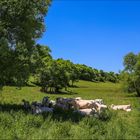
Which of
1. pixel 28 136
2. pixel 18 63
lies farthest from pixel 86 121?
pixel 18 63

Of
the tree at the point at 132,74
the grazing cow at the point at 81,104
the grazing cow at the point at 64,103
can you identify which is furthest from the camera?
the tree at the point at 132,74

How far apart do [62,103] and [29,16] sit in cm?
945

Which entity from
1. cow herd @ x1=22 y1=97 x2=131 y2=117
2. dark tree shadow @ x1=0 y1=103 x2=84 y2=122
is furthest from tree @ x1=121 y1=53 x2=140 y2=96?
dark tree shadow @ x1=0 y1=103 x2=84 y2=122

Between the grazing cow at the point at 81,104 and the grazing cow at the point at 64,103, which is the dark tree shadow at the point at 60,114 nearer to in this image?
the grazing cow at the point at 64,103

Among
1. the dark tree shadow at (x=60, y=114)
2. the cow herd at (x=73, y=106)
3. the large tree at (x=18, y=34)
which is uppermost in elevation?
the large tree at (x=18, y=34)

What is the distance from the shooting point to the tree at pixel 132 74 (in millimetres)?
92406

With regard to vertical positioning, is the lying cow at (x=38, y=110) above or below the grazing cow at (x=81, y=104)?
below

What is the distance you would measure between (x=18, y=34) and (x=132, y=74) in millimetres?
65770

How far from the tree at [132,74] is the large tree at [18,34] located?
2459 inches

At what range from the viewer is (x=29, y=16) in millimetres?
31016

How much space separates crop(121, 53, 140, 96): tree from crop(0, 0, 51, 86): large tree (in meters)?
62.5

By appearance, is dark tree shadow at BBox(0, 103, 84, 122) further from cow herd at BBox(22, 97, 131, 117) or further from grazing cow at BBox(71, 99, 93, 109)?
grazing cow at BBox(71, 99, 93, 109)

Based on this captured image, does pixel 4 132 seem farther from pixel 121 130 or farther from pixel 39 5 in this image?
pixel 39 5

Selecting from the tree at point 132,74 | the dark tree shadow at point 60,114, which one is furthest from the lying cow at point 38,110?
the tree at point 132,74
